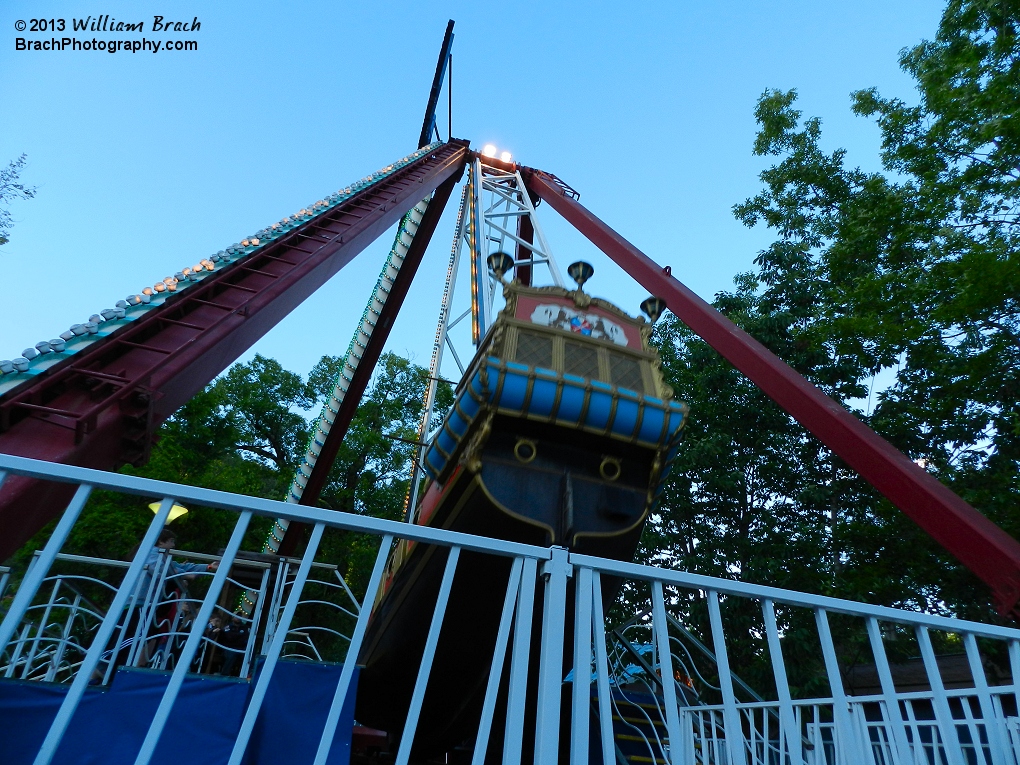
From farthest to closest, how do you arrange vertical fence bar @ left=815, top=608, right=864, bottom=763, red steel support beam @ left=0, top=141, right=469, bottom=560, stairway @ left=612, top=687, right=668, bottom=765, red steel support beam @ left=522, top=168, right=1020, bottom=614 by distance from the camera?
stairway @ left=612, top=687, right=668, bottom=765 < red steel support beam @ left=522, top=168, right=1020, bottom=614 < red steel support beam @ left=0, top=141, right=469, bottom=560 < vertical fence bar @ left=815, top=608, right=864, bottom=763

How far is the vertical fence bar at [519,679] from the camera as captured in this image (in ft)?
5.76

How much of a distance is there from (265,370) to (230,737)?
22.0 m

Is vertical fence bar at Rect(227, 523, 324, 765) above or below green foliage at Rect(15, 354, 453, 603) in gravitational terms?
below

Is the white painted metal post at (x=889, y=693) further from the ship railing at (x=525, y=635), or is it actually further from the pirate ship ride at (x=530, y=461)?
the pirate ship ride at (x=530, y=461)

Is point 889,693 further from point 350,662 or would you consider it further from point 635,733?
point 635,733

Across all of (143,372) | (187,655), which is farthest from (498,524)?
(187,655)

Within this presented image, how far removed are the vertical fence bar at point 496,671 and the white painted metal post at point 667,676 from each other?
434 mm

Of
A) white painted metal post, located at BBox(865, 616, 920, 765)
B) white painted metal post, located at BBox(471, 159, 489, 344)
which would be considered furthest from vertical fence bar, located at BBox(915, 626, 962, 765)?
white painted metal post, located at BBox(471, 159, 489, 344)

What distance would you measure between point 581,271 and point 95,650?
5.80 m

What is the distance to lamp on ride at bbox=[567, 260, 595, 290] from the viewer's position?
6840 millimetres

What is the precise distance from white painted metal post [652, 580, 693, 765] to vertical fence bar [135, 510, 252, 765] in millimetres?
1202

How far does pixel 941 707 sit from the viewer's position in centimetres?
222

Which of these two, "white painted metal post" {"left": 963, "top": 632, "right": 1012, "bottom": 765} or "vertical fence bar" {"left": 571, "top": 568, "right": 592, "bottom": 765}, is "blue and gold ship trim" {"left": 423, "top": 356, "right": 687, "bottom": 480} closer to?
"white painted metal post" {"left": 963, "top": 632, "right": 1012, "bottom": 765}

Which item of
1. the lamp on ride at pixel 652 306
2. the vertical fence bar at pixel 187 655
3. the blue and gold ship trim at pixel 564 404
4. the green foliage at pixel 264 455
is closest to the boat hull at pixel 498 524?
the blue and gold ship trim at pixel 564 404
